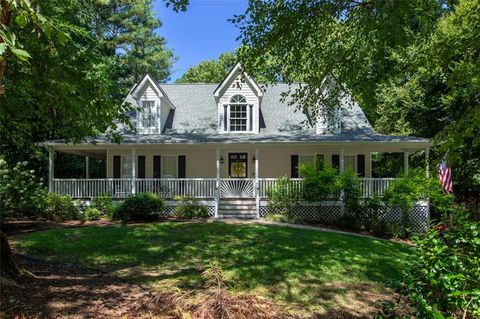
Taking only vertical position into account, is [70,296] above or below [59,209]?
above

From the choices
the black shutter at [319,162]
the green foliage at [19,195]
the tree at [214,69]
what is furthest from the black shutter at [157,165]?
the tree at [214,69]

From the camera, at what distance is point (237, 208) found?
16.6 m

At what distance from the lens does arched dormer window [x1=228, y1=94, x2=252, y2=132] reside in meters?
18.5

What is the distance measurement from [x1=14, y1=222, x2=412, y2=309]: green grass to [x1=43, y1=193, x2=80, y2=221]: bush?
4.20 meters

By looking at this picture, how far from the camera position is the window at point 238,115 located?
61.0 ft

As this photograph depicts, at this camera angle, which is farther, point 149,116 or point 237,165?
point 237,165

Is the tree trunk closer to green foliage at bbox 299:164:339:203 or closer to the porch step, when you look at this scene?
the porch step

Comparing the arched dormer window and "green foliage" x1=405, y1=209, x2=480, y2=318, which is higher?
the arched dormer window

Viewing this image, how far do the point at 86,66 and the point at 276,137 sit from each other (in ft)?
34.3

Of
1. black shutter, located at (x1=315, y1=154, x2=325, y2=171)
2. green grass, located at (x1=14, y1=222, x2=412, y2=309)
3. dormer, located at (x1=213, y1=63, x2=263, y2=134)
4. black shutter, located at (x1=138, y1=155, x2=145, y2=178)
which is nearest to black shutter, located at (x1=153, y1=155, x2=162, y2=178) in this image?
black shutter, located at (x1=138, y1=155, x2=145, y2=178)

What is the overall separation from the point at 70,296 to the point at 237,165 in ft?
46.8

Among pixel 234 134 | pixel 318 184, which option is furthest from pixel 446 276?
pixel 234 134

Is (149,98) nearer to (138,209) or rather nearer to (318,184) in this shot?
(138,209)

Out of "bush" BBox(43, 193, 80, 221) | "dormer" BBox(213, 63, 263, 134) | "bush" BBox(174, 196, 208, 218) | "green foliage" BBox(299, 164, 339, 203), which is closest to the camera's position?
"bush" BBox(43, 193, 80, 221)
